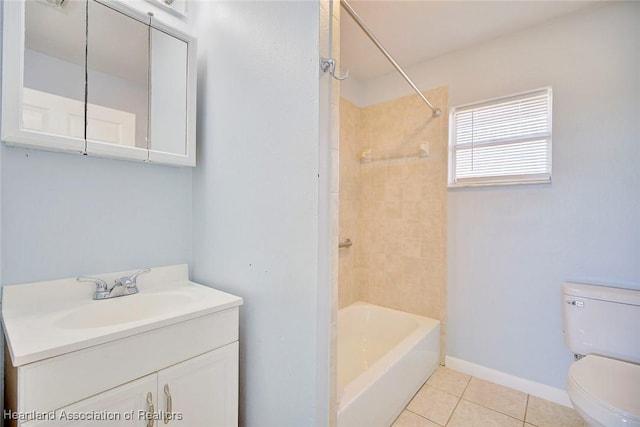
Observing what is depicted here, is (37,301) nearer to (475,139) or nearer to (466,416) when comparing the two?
(466,416)

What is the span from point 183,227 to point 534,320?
89.0 inches

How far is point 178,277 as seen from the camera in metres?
1.52

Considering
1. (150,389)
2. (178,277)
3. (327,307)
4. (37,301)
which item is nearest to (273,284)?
(327,307)

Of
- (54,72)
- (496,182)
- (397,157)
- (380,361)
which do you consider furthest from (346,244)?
(54,72)

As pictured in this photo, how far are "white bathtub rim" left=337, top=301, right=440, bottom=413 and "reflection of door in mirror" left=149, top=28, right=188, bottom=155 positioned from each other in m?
1.41

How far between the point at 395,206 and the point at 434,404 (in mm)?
1434

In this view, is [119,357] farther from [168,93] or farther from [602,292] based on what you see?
[602,292]

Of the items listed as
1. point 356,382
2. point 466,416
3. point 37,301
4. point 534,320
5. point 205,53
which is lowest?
point 466,416

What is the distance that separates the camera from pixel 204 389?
1.08 m

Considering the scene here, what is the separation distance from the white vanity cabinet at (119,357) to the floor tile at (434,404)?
1.18 meters

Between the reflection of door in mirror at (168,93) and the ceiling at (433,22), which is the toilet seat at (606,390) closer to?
the ceiling at (433,22)

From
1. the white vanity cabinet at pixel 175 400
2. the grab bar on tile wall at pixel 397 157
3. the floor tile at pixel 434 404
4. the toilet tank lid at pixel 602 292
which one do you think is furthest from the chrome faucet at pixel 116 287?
the toilet tank lid at pixel 602 292

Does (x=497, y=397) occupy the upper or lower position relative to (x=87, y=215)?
lower

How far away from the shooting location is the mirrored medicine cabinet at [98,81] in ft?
3.37
